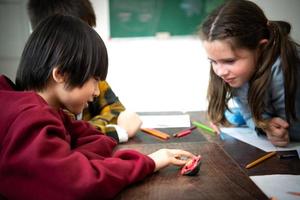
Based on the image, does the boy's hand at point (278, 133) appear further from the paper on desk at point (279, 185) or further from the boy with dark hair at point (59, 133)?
the boy with dark hair at point (59, 133)

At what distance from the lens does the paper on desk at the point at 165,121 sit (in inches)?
46.8

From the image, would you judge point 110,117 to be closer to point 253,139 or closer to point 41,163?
point 253,139

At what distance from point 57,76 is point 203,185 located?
41 centimetres

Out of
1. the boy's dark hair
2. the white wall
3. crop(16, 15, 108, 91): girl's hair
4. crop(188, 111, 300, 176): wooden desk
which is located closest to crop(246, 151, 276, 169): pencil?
crop(188, 111, 300, 176): wooden desk

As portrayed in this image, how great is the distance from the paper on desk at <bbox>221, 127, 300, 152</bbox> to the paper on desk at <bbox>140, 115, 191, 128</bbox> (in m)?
0.16

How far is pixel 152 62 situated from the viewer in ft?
7.55

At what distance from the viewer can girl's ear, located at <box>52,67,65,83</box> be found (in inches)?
27.1

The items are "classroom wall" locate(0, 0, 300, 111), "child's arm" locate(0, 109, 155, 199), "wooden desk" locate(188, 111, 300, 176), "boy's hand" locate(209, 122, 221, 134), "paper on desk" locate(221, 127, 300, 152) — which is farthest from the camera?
"classroom wall" locate(0, 0, 300, 111)

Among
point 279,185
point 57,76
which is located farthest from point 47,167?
point 279,185

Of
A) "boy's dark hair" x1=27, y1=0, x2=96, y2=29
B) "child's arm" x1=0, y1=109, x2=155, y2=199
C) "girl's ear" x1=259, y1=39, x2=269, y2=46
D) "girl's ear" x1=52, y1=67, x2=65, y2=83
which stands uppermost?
"boy's dark hair" x1=27, y1=0, x2=96, y2=29

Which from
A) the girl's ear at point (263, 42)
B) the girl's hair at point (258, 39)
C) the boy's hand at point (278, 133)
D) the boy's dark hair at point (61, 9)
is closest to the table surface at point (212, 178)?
the boy's hand at point (278, 133)

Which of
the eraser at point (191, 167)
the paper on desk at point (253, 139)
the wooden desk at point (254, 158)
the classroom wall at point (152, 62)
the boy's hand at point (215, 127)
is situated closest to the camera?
the eraser at point (191, 167)

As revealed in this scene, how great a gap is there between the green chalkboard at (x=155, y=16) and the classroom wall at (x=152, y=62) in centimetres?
6

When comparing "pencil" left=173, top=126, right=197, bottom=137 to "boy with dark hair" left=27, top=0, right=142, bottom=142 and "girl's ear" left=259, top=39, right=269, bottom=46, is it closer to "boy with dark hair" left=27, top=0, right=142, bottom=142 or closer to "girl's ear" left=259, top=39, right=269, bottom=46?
"boy with dark hair" left=27, top=0, right=142, bottom=142
